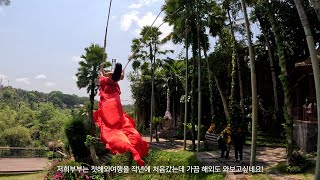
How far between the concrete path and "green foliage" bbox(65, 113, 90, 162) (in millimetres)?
3915

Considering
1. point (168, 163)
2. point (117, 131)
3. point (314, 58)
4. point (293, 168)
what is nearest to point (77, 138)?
point (168, 163)

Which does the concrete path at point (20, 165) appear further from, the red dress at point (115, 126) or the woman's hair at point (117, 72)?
the woman's hair at point (117, 72)

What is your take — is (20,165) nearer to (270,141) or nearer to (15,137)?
(270,141)

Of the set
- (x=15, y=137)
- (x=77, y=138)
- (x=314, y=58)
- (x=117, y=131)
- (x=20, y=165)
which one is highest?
(x=314, y=58)

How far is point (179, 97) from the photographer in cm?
2769

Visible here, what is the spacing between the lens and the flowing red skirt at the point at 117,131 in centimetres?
758

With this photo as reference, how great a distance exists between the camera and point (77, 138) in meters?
18.1

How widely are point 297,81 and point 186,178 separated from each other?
10097mm

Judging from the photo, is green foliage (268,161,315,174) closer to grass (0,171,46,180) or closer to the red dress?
the red dress

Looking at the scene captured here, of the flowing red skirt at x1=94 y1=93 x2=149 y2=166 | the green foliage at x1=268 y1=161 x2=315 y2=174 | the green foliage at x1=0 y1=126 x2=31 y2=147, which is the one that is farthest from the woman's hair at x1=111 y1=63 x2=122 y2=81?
the green foliage at x1=0 y1=126 x2=31 y2=147

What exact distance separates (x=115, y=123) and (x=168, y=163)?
5711 mm

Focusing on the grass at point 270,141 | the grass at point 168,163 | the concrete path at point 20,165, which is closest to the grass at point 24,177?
the concrete path at point 20,165

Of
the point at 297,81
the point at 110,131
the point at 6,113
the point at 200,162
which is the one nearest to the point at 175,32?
the point at 297,81

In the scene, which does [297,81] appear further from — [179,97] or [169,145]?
[179,97]
